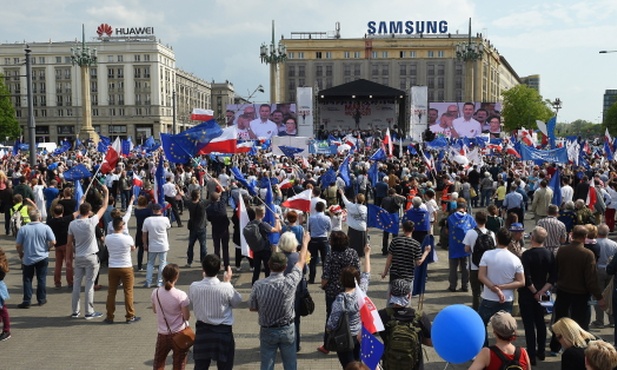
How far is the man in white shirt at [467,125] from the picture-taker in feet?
176

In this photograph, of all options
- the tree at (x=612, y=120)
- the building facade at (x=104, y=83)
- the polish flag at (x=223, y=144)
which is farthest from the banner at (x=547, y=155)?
the tree at (x=612, y=120)

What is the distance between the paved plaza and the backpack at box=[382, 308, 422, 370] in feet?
5.76

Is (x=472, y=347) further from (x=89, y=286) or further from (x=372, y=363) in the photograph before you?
(x=89, y=286)

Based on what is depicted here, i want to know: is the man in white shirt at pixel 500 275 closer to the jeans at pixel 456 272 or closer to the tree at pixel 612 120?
the jeans at pixel 456 272

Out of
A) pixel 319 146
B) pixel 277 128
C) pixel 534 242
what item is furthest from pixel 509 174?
pixel 277 128

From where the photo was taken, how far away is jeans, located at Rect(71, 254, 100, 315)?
8570mm

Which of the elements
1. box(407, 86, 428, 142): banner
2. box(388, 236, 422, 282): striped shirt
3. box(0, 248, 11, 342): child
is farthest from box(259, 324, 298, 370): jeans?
box(407, 86, 428, 142): banner

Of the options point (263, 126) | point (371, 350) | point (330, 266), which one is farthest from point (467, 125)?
point (371, 350)

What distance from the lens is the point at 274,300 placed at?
5434 mm

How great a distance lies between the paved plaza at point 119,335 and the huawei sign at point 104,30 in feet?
336

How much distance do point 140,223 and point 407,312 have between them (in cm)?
811

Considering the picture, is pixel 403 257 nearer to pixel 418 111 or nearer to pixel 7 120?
pixel 418 111

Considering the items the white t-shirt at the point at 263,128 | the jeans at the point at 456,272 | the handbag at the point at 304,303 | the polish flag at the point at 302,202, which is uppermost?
the white t-shirt at the point at 263,128

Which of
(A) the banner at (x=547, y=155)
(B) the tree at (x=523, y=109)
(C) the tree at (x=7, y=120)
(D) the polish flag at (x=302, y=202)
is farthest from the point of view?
(B) the tree at (x=523, y=109)
